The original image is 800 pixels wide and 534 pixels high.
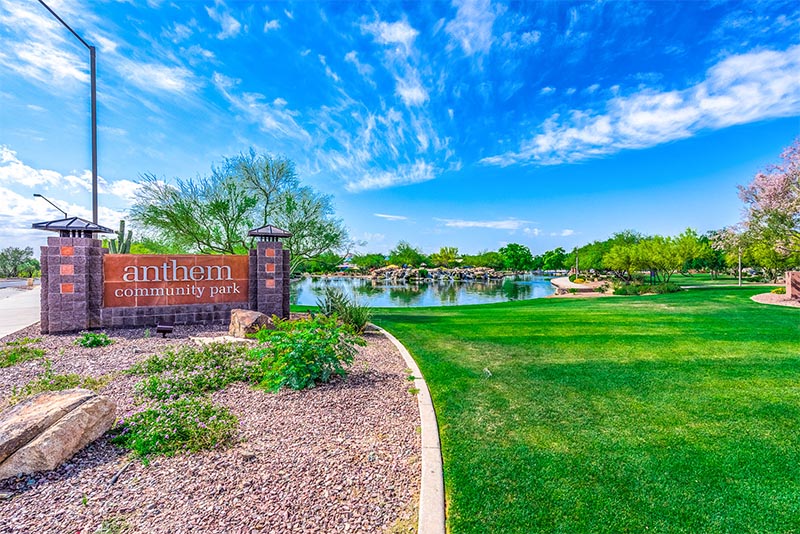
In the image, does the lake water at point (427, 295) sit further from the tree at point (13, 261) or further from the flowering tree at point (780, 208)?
the tree at point (13, 261)

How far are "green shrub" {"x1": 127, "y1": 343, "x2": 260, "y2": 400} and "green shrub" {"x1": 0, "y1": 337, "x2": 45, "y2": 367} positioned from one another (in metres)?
1.90

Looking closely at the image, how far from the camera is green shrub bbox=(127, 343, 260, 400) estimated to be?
A: 4277 mm

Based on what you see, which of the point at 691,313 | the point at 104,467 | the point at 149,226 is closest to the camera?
the point at 104,467

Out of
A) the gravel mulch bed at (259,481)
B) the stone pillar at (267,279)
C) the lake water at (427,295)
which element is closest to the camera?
the gravel mulch bed at (259,481)

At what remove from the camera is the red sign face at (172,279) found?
8156 mm

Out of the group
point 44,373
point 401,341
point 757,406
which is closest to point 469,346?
point 401,341

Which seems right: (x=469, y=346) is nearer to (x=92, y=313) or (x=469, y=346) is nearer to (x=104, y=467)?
(x=104, y=467)

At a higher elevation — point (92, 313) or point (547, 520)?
point (92, 313)

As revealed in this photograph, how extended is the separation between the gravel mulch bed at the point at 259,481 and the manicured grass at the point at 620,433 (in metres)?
0.49

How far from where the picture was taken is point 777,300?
12.9 metres

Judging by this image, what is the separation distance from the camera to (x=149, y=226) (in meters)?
14.1

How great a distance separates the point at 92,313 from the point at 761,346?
1327cm

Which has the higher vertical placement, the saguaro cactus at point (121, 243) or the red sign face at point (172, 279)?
the saguaro cactus at point (121, 243)

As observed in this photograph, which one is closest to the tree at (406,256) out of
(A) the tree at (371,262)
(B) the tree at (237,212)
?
(A) the tree at (371,262)
